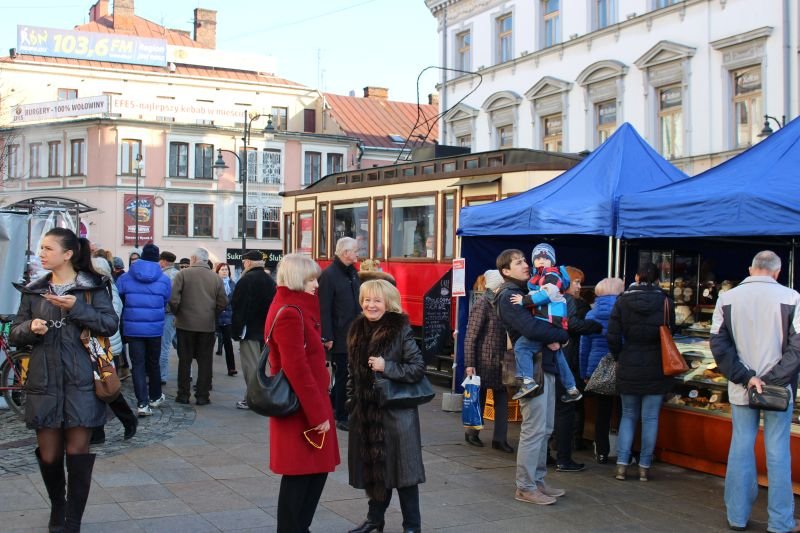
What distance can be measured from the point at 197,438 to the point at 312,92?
52.1 meters

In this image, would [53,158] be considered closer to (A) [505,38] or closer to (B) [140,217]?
(B) [140,217]

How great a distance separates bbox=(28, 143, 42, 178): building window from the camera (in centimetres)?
A: 5384

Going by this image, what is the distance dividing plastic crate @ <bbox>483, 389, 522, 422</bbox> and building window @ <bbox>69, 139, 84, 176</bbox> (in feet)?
152

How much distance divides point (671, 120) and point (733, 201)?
18.5 metres

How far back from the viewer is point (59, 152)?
52.8 meters

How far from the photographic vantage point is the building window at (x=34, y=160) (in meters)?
53.8

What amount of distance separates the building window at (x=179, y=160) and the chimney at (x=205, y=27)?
617 inches

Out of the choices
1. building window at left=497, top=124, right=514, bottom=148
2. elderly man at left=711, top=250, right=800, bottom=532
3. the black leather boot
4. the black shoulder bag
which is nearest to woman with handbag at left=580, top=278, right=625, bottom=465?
elderly man at left=711, top=250, right=800, bottom=532

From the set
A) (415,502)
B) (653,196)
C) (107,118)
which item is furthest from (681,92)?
(107,118)

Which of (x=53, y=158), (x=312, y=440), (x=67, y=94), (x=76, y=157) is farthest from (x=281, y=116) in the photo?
(x=312, y=440)

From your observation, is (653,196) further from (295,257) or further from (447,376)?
(447,376)

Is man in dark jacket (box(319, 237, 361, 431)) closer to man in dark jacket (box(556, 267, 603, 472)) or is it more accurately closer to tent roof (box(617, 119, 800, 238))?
man in dark jacket (box(556, 267, 603, 472))

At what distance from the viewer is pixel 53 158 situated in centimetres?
5316

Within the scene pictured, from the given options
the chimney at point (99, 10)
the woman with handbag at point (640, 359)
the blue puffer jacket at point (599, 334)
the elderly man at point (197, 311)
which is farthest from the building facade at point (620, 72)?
the chimney at point (99, 10)
